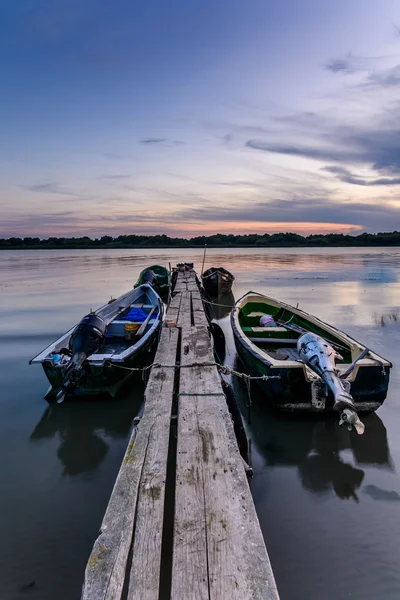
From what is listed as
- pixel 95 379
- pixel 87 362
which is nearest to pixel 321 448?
pixel 95 379

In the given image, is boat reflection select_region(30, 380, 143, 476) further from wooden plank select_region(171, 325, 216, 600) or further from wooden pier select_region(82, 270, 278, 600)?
wooden plank select_region(171, 325, 216, 600)

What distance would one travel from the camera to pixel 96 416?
6379 mm

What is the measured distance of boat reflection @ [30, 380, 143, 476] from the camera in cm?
520

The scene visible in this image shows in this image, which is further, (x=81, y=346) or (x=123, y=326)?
(x=123, y=326)

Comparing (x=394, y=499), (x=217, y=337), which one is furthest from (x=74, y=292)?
(x=394, y=499)

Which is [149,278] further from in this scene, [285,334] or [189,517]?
[189,517]

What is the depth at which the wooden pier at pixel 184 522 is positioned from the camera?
224 cm

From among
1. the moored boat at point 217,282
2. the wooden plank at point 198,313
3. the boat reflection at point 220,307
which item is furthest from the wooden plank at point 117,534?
the moored boat at point 217,282

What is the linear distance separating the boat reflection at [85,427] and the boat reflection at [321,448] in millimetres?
2200

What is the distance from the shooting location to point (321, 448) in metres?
5.34

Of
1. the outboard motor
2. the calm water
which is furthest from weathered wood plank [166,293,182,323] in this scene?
the outboard motor

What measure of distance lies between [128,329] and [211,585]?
6814mm

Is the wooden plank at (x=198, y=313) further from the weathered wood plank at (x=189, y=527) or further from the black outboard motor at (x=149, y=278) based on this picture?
the black outboard motor at (x=149, y=278)

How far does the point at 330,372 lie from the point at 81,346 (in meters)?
4.36
